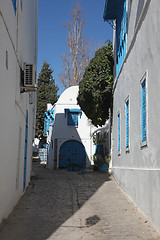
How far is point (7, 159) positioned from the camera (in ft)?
20.0

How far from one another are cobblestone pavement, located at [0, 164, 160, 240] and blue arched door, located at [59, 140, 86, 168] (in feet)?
35.1

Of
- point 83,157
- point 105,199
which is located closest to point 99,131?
point 83,157

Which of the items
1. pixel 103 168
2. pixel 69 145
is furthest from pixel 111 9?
pixel 69 145

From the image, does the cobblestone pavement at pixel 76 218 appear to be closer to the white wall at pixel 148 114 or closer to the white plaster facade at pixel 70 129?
the white wall at pixel 148 114

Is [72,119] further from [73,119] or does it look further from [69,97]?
[69,97]

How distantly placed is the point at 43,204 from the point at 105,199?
166 centimetres

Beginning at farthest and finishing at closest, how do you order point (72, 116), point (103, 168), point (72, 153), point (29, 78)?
point (72, 116), point (72, 153), point (103, 168), point (29, 78)

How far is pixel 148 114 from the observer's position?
625 centimetres

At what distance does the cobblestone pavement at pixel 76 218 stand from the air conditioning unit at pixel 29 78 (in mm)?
2870

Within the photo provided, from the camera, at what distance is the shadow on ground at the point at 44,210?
5461 millimetres

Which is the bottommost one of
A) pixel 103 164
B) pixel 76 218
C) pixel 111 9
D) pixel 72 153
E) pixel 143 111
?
pixel 76 218

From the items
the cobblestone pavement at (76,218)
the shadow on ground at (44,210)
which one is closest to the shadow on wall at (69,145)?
the shadow on ground at (44,210)

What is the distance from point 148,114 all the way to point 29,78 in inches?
128

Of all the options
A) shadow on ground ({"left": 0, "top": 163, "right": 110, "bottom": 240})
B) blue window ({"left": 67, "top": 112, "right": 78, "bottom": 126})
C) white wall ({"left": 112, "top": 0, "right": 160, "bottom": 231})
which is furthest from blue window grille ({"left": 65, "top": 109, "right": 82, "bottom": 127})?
white wall ({"left": 112, "top": 0, "right": 160, "bottom": 231})
